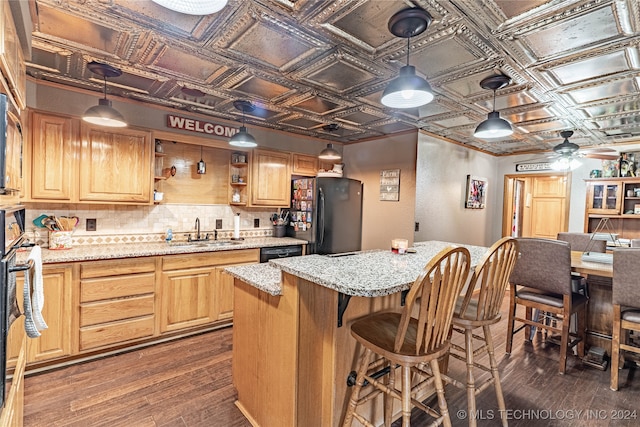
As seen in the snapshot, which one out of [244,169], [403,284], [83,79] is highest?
[83,79]

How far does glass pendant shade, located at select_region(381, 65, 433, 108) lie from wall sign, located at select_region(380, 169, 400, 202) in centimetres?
267

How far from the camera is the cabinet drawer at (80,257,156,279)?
2686mm

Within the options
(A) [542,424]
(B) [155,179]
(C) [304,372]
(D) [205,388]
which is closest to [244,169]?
(B) [155,179]

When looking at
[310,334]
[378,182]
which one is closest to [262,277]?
[310,334]

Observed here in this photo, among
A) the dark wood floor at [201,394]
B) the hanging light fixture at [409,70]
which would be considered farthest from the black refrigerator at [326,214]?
the hanging light fixture at [409,70]

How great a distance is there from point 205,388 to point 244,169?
2.67 meters

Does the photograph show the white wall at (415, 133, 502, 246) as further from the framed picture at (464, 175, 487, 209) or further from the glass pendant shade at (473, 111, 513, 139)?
the glass pendant shade at (473, 111, 513, 139)

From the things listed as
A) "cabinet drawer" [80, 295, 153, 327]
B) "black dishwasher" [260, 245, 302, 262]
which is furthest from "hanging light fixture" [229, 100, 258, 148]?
"cabinet drawer" [80, 295, 153, 327]

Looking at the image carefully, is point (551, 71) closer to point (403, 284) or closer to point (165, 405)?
point (403, 284)

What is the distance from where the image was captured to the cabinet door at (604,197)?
463 centimetres

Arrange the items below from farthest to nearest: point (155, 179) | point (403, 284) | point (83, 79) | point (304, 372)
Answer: point (155, 179)
point (83, 79)
point (304, 372)
point (403, 284)

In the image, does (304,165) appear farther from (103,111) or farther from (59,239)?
(59,239)

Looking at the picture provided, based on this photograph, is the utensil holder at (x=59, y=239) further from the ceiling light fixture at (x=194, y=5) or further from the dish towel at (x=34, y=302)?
the ceiling light fixture at (x=194, y=5)

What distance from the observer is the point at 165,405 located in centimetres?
214
